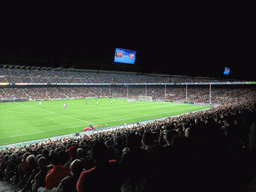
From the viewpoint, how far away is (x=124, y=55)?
1079 centimetres

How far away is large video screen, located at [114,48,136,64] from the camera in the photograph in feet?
34.7

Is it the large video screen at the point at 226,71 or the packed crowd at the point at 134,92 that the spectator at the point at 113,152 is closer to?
the large video screen at the point at 226,71

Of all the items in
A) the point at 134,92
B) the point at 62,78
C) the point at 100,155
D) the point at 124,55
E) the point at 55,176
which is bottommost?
the point at 134,92

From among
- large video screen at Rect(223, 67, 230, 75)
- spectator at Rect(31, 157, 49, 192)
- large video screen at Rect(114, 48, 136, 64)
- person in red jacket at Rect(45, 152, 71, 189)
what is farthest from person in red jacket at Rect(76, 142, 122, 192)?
large video screen at Rect(223, 67, 230, 75)

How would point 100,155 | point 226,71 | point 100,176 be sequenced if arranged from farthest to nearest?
point 226,71 < point 100,155 < point 100,176

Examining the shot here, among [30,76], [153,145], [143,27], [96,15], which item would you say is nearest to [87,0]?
[96,15]

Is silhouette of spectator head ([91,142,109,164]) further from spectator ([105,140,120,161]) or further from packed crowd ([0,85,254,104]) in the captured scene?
packed crowd ([0,85,254,104])

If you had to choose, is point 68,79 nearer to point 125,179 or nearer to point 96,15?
point 96,15

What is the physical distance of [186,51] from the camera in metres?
13.1

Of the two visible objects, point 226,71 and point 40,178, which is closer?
point 40,178

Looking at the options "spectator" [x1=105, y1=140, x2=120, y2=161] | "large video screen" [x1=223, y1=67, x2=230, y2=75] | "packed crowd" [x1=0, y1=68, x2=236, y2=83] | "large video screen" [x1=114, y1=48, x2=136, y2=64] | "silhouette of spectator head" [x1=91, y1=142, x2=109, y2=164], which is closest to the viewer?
"silhouette of spectator head" [x1=91, y1=142, x2=109, y2=164]

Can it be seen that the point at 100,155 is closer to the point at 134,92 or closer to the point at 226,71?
the point at 226,71

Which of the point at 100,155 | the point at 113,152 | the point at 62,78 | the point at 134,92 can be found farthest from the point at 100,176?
the point at 134,92

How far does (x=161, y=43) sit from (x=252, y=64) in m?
16.3
